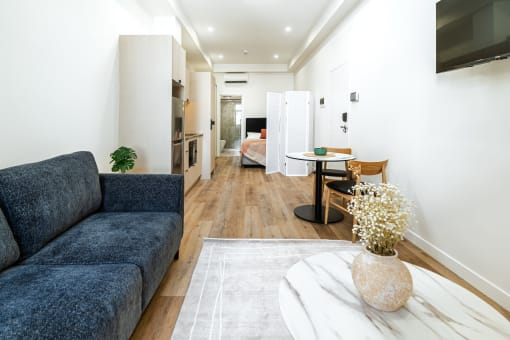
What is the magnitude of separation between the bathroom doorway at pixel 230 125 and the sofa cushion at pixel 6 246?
869cm

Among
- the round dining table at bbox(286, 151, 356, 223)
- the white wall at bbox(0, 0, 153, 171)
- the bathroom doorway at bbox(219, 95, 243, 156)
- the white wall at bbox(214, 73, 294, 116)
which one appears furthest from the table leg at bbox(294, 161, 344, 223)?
the bathroom doorway at bbox(219, 95, 243, 156)

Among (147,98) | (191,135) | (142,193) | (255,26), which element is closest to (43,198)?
(142,193)

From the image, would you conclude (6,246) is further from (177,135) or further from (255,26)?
(255,26)

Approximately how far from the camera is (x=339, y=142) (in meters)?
5.02

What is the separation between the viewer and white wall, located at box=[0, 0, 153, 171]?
1915 millimetres

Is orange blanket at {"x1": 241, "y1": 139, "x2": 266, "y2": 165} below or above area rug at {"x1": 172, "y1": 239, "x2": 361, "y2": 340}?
above

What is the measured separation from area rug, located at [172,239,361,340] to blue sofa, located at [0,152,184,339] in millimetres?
272

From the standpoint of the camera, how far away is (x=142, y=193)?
2182mm

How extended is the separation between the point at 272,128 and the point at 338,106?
1986 millimetres


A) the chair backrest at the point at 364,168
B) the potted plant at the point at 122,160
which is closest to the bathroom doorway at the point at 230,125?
the potted plant at the point at 122,160

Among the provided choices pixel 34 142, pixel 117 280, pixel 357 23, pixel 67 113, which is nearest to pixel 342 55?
pixel 357 23

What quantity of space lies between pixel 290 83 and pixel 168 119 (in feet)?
22.4

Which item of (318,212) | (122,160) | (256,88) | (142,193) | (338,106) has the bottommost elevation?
(318,212)

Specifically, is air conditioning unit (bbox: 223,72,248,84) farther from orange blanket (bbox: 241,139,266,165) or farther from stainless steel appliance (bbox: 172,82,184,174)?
stainless steel appliance (bbox: 172,82,184,174)
